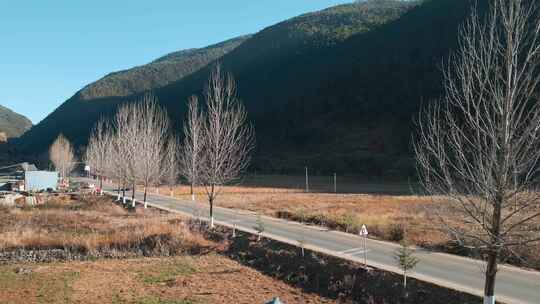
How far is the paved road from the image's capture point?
40.4ft

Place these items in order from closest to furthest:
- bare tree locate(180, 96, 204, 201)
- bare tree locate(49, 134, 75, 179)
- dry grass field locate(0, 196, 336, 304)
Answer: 1. dry grass field locate(0, 196, 336, 304)
2. bare tree locate(180, 96, 204, 201)
3. bare tree locate(49, 134, 75, 179)

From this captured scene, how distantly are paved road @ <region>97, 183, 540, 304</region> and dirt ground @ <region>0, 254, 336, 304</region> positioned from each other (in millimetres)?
3208

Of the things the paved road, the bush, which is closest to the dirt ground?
the paved road

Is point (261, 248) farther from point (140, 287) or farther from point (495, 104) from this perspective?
point (495, 104)

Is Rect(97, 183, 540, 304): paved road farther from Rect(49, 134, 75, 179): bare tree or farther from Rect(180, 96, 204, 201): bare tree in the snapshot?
Rect(49, 134, 75, 179): bare tree

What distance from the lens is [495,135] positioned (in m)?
8.08

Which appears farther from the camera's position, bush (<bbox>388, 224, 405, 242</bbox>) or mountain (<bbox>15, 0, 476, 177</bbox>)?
mountain (<bbox>15, 0, 476, 177</bbox>)

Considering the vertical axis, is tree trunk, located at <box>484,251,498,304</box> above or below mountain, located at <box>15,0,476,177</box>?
below

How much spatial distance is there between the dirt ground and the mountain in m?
72.6

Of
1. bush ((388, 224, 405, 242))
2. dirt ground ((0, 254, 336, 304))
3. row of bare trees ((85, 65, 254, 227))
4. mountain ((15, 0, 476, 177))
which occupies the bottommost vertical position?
dirt ground ((0, 254, 336, 304))

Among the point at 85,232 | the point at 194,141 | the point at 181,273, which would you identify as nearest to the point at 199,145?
the point at 194,141

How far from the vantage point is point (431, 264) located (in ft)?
50.6

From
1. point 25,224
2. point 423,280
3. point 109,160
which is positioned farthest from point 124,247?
point 109,160

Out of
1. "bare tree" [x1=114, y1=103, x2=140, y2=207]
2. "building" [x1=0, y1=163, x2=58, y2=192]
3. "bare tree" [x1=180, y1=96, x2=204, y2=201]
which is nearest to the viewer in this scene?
"bare tree" [x1=180, y1=96, x2=204, y2=201]
